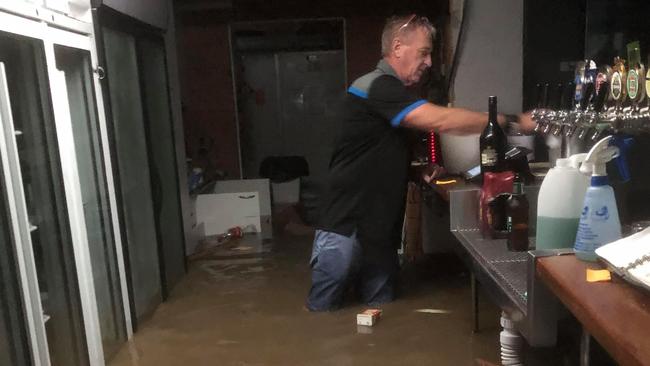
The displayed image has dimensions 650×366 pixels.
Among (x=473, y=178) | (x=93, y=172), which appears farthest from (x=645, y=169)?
(x=93, y=172)

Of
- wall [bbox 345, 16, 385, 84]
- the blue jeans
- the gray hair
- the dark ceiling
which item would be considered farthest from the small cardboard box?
the dark ceiling

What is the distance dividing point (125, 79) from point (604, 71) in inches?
84.9

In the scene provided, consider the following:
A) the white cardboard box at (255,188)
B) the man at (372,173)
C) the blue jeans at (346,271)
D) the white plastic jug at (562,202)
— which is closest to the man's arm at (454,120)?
the man at (372,173)

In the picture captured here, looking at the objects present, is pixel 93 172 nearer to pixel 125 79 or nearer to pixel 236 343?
pixel 125 79

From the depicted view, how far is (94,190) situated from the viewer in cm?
243

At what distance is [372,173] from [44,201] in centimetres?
135

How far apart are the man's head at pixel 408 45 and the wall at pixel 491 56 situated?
709 millimetres

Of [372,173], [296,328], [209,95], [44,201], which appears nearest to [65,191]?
[44,201]

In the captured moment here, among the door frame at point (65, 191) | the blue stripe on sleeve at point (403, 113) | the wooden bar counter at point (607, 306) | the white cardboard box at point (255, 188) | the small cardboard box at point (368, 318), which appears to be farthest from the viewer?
the white cardboard box at point (255, 188)

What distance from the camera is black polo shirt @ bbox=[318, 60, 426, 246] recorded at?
2.55 m

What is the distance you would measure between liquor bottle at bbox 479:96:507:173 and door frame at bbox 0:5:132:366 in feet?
5.07

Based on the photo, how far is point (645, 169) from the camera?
1.57 metres

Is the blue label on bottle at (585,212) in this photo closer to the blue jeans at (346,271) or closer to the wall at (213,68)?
the blue jeans at (346,271)

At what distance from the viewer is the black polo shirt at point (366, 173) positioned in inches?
100
